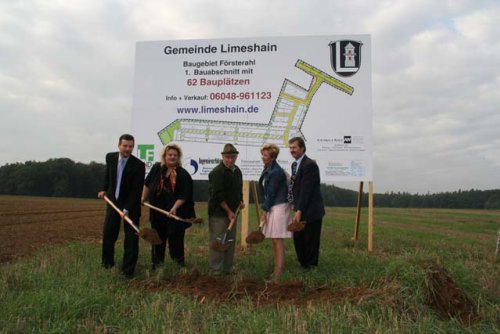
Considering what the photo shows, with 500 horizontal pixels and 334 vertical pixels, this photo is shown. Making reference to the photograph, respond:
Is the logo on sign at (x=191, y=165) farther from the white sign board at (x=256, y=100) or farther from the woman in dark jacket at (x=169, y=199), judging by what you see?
the woman in dark jacket at (x=169, y=199)

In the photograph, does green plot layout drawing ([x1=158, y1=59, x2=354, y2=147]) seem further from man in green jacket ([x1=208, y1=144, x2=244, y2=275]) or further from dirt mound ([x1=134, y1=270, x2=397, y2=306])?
dirt mound ([x1=134, y1=270, x2=397, y2=306])

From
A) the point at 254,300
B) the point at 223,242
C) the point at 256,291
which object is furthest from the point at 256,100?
the point at 254,300

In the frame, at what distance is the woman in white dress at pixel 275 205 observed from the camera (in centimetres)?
567

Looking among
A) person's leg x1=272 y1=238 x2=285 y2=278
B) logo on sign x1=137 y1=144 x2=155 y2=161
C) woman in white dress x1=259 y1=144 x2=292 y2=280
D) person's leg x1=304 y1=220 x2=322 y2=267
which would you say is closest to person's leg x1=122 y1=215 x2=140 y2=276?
woman in white dress x1=259 y1=144 x2=292 y2=280

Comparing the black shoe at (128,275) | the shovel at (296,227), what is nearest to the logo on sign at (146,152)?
the black shoe at (128,275)

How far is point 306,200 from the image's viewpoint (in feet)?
18.9

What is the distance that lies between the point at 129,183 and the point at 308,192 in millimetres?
2515

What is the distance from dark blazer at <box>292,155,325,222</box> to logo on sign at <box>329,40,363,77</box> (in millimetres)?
2894

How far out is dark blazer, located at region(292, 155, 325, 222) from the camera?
19.0 ft

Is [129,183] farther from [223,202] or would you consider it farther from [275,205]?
[275,205]

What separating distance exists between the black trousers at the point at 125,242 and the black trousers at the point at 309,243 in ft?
7.62

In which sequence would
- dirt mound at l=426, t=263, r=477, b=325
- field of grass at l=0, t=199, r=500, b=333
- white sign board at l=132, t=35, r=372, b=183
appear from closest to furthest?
field of grass at l=0, t=199, r=500, b=333 < dirt mound at l=426, t=263, r=477, b=325 < white sign board at l=132, t=35, r=372, b=183

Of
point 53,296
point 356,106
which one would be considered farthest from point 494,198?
point 53,296

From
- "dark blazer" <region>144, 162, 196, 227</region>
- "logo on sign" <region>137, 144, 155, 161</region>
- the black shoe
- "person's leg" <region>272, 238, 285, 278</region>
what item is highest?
"logo on sign" <region>137, 144, 155, 161</region>
